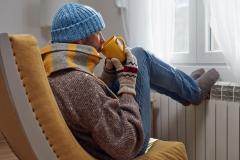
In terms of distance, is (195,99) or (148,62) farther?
(195,99)

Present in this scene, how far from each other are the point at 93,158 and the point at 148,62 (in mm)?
585

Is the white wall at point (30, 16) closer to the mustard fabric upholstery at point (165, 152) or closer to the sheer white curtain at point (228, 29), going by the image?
the sheer white curtain at point (228, 29)

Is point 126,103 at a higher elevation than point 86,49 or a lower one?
lower

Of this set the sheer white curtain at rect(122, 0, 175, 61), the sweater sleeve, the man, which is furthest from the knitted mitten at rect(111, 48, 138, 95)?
the sheer white curtain at rect(122, 0, 175, 61)

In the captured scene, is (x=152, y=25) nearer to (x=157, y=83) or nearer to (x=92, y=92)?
(x=157, y=83)

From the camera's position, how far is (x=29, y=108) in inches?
39.3

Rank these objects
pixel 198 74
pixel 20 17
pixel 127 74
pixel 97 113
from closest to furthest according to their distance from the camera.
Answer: pixel 97 113
pixel 127 74
pixel 198 74
pixel 20 17

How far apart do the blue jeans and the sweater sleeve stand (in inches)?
10.2

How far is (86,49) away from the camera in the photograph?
49.9 inches

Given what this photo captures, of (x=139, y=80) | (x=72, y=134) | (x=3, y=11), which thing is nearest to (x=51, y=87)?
(x=72, y=134)

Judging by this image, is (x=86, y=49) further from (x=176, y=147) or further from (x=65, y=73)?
(x=176, y=147)

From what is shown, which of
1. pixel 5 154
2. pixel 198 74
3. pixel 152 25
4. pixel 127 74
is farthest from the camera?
pixel 5 154

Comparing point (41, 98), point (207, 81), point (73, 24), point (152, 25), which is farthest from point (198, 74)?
point (41, 98)

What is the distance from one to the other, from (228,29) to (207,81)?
0.29 m
